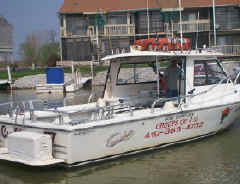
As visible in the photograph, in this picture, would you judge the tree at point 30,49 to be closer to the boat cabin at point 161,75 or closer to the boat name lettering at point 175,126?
the boat cabin at point 161,75

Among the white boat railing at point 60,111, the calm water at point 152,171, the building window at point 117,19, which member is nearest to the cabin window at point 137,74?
the white boat railing at point 60,111

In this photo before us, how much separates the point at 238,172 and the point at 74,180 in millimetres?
3117

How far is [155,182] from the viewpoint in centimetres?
702

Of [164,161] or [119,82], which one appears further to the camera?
[119,82]

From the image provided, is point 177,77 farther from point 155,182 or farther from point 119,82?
point 155,182

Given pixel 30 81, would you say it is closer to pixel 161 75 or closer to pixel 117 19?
pixel 117 19

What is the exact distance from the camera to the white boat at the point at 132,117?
7289mm

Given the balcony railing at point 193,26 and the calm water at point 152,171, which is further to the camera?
the balcony railing at point 193,26

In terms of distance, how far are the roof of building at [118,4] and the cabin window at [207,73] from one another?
27518 mm

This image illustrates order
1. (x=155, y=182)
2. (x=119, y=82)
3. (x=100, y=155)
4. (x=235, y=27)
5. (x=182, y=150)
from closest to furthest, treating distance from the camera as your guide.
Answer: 1. (x=155, y=182)
2. (x=100, y=155)
3. (x=182, y=150)
4. (x=119, y=82)
5. (x=235, y=27)

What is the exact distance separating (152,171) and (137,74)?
152 inches

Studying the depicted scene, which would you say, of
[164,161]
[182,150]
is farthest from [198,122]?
[164,161]

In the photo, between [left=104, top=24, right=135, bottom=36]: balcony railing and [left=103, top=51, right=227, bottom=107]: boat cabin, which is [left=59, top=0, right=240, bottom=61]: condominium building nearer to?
[left=104, top=24, right=135, bottom=36]: balcony railing

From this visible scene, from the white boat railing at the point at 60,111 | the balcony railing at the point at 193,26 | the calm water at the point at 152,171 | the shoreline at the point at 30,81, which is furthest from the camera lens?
the balcony railing at the point at 193,26
